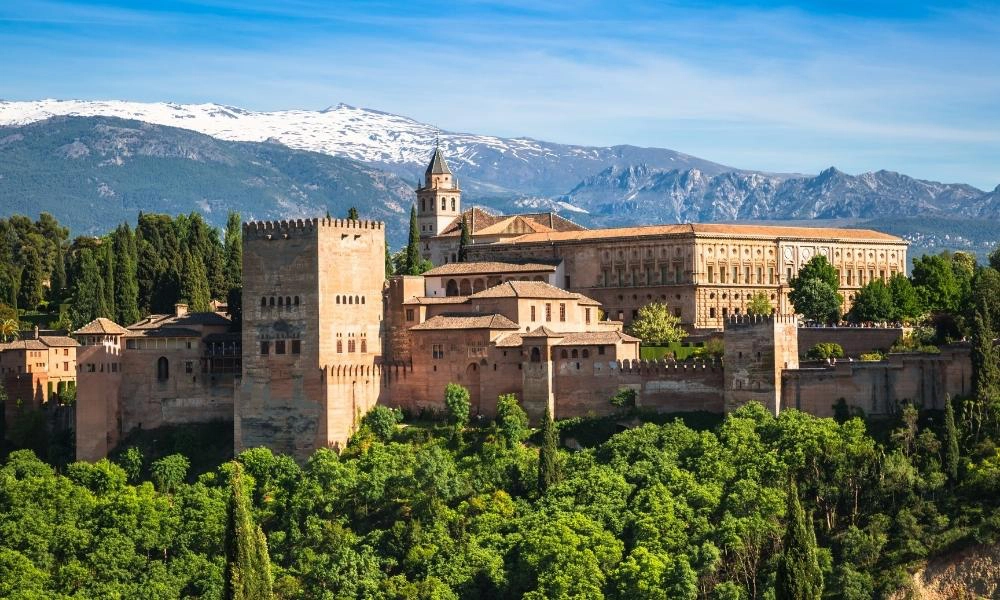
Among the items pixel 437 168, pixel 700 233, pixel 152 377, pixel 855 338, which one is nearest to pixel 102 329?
pixel 152 377

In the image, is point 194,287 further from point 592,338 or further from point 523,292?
point 592,338

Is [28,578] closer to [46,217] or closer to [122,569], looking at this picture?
[122,569]

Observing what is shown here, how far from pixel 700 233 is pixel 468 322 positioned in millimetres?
24048

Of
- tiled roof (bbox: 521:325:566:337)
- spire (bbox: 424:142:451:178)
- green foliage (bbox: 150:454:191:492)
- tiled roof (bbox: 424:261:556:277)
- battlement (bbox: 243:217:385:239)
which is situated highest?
spire (bbox: 424:142:451:178)

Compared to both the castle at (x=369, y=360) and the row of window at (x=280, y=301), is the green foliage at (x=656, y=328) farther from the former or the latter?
the row of window at (x=280, y=301)

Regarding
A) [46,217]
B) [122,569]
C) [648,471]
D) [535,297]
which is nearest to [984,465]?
[648,471]

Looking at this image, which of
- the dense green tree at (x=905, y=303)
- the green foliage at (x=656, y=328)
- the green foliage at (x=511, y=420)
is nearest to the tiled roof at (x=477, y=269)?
the green foliage at (x=656, y=328)

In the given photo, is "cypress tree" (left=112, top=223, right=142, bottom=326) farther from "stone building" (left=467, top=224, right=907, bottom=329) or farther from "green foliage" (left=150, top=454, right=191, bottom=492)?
"stone building" (left=467, top=224, right=907, bottom=329)

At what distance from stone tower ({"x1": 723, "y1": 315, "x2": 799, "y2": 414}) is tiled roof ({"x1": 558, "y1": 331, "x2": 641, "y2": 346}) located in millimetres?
5203

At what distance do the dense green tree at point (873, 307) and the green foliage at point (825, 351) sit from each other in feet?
29.5

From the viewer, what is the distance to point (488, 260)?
93312mm

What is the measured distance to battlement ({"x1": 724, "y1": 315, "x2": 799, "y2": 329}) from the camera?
212ft

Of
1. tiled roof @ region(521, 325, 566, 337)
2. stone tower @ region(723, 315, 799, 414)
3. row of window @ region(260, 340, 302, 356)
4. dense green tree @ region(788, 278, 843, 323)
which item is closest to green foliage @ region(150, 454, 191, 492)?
row of window @ region(260, 340, 302, 356)

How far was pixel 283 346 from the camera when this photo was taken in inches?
2721
